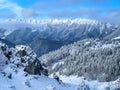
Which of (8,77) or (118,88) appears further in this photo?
(118,88)

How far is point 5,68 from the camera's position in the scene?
90.8 meters

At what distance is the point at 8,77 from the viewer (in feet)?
282

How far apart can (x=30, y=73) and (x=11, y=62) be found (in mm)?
6561

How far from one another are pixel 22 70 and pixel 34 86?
9.63 meters

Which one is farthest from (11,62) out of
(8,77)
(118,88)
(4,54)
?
(118,88)

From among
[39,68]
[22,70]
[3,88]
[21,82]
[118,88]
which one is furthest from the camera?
[118,88]

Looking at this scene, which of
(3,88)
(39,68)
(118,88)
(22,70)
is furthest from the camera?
(118,88)

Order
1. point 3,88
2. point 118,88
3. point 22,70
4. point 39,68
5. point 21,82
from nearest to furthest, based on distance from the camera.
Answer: point 3,88
point 21,82
point 22,70
point 39,68
point 118,88

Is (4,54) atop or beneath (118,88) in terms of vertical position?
atop

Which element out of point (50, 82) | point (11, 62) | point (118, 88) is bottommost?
point (118, 88)

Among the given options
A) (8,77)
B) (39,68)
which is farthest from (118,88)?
(8,77)

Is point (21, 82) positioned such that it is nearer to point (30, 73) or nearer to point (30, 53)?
point (30, 73)

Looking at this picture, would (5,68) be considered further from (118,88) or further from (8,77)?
(118,88)

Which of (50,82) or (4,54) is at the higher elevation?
(4,54)
